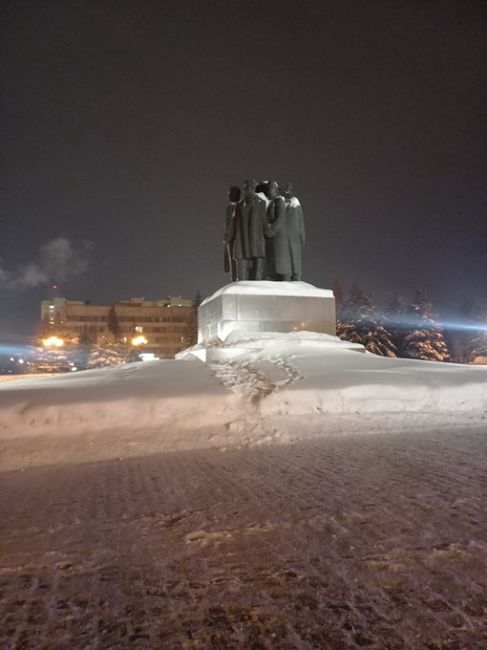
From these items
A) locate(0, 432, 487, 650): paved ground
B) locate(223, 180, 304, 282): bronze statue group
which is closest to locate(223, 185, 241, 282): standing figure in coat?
locate(223, 180, 304, 282): bronze statue group

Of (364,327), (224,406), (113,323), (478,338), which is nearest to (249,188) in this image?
(224,406)

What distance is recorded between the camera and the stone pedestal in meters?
15.0

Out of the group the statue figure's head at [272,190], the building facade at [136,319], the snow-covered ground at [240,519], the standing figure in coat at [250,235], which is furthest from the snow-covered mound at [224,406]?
the building facade at [136,319]

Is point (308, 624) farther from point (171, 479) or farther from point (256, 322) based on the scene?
point (256, 322)

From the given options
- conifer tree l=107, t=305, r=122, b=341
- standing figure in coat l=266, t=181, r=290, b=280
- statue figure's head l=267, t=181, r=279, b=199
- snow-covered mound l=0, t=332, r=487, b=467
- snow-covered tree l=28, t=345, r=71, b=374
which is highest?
conifer tree l=107, t=305, r=122, b=341

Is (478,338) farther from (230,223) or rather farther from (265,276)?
(230,223)

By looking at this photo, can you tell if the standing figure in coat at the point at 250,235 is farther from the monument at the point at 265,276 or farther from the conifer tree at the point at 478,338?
the conifer tree at the point at 478,338

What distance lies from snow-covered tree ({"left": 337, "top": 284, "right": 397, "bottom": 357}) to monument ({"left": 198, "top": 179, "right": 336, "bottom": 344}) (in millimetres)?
27030

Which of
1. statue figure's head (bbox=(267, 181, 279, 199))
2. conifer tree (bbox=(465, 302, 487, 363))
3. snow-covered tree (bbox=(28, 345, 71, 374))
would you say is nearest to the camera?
statue figure's head (bbox=(267, 181, 279, 199))

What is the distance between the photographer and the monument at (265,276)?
15156mm

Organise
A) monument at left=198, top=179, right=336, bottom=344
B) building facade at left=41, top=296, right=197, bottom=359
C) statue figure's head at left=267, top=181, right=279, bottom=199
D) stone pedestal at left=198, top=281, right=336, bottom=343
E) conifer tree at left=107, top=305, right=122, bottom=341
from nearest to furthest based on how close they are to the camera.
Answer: stone pedestal at left=198, top=281, right=336, bottom=343 → monument at left=198, top=179, right=336, bottom=344 → statue figure's head at left=267, top=181, right=279, bottom=199 → conifer tree at left=107, top=305, right=122, bottom=341 → building facade at left=41, top=296, right=197, bottom=359

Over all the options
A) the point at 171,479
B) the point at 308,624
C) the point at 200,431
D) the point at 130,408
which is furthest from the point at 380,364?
the point at 308,624

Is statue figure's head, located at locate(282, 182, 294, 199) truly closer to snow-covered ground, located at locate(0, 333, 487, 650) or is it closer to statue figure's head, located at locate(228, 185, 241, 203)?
statue figure's head, located at locate(228, 185, 241, 203)

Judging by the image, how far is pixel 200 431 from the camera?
7.18 m
